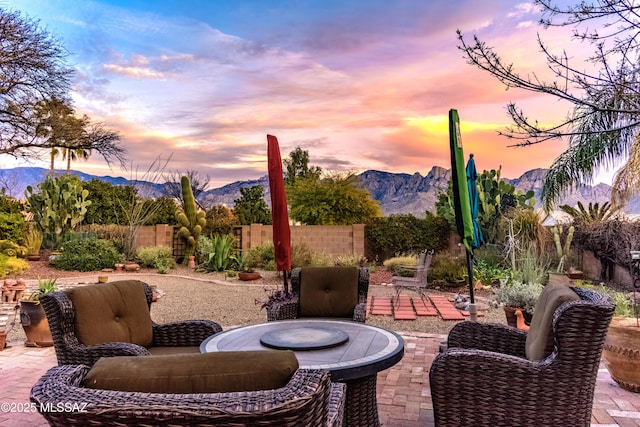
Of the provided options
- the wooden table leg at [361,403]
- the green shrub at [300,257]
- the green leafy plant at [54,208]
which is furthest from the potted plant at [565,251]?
the green leafy plant at [54,208]

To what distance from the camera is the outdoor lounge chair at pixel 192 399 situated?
104 cm

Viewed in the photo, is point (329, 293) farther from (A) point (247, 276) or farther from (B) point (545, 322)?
(A) point (247, 276)

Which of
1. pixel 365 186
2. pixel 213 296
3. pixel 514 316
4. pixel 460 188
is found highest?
pixel 365 186

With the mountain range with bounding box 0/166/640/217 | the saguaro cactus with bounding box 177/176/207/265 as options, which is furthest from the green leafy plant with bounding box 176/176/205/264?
the mountain range with bounding box 0/166/640/217

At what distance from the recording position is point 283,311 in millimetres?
3945

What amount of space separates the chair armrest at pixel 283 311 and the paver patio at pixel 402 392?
36.4 inches

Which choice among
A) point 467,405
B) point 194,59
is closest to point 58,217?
point 194,59

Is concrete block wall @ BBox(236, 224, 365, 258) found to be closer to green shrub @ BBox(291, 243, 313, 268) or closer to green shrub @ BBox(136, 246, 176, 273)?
green shrub @ BBox(291, 243, 313, 268)

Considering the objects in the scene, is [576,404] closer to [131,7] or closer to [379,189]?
[131,7]

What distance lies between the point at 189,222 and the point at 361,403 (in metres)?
11.7

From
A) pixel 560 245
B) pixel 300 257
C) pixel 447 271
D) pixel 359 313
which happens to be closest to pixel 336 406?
pixel 359 313

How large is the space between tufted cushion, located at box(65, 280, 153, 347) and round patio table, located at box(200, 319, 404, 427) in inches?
24.5

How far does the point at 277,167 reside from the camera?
4340 millimetres

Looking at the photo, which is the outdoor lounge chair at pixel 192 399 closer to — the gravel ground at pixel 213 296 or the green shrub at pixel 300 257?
the gravel ground at pixel 213 296
